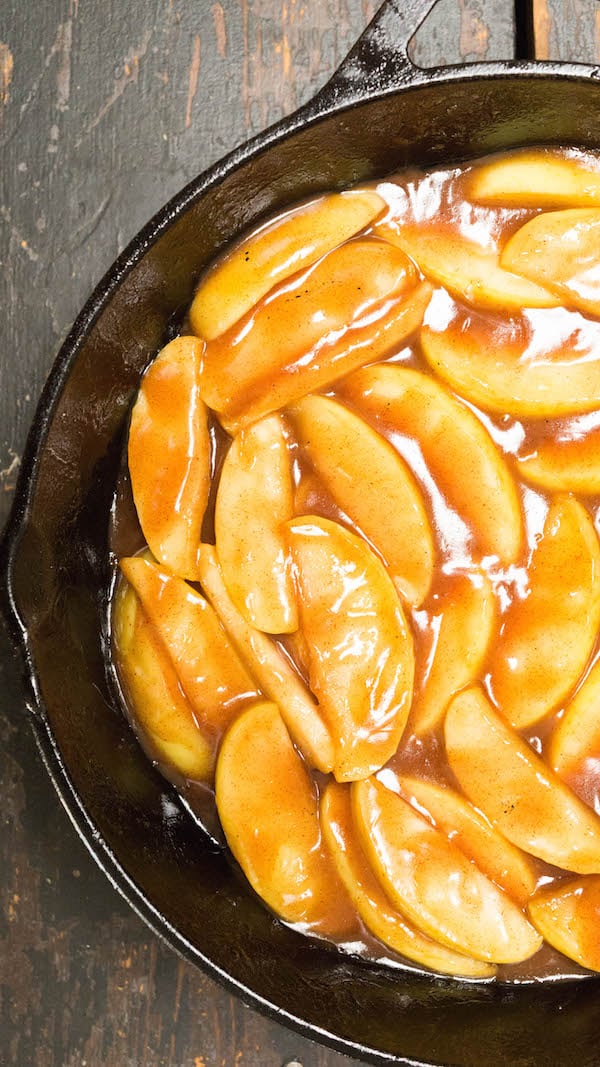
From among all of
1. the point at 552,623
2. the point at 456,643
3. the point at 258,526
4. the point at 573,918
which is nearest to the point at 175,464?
the point at 258,526

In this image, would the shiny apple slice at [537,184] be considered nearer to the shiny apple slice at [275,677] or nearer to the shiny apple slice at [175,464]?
the shiny apple slice at [175,464]

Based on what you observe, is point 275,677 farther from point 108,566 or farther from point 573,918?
point 573,918

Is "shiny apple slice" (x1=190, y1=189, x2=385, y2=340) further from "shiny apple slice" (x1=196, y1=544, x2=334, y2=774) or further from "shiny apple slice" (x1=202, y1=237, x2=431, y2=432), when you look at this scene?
"shiny apple slice" (x1=196, y1=544, x2=334, y2=774)

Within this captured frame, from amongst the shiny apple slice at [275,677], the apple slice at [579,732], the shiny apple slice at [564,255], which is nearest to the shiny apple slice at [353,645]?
the shiny apple slice at [275,677]

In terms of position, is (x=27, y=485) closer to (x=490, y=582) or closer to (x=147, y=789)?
(x=147, y=789)

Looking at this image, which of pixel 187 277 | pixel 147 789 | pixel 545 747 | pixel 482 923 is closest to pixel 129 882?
pixel 147 789

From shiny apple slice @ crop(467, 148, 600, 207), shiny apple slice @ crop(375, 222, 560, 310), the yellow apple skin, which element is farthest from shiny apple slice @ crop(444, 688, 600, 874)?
shiny apple slice @ crop(467, 148, 600, 207)
